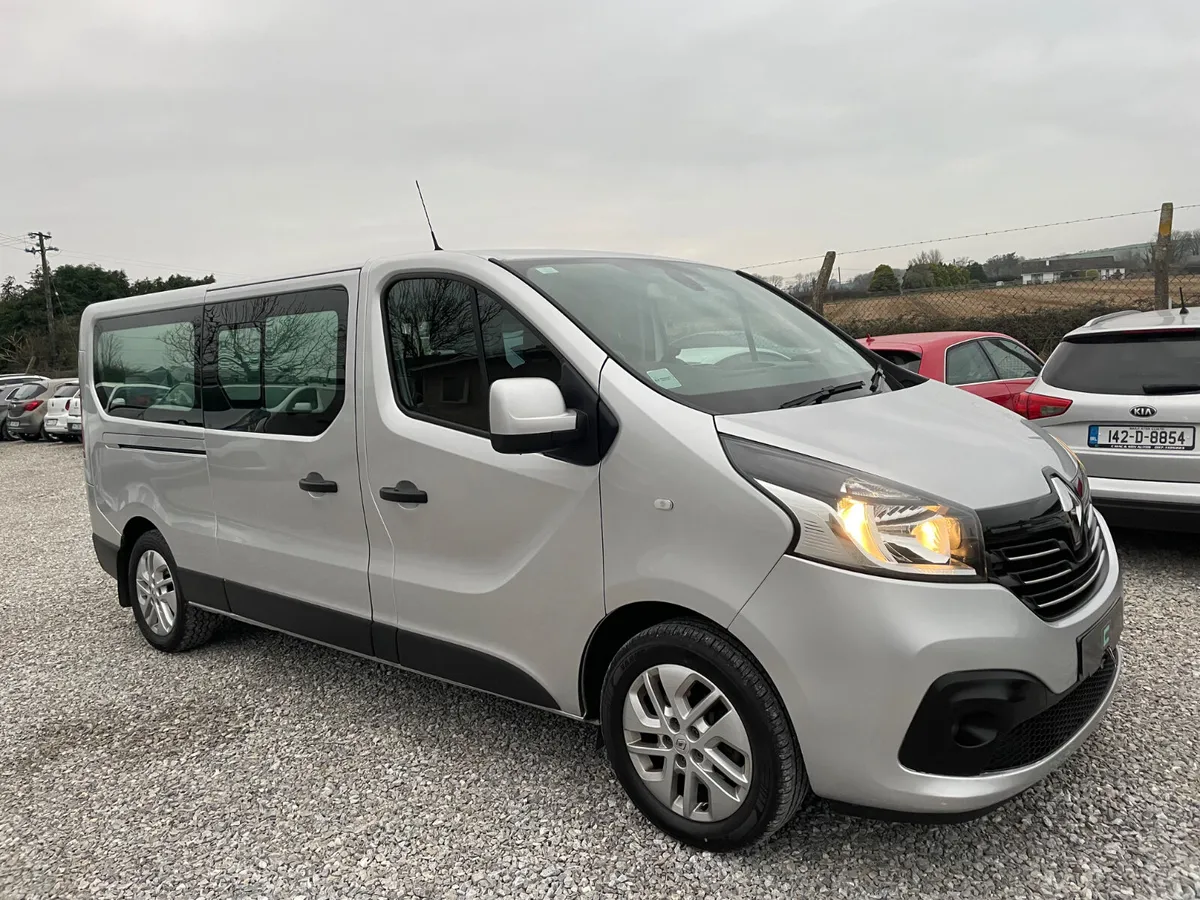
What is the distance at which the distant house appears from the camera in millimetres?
9207

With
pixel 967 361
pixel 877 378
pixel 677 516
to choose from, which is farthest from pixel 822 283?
pixel 677 516

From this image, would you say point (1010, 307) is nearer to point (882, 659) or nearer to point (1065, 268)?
point (1065, 268)

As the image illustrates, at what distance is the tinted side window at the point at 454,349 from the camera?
2877 mm

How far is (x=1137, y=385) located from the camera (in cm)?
468

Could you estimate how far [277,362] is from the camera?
3.74 meters

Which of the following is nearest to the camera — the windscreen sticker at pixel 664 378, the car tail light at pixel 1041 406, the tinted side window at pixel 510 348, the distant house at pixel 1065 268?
the windscreen sticker at pixel 664 378

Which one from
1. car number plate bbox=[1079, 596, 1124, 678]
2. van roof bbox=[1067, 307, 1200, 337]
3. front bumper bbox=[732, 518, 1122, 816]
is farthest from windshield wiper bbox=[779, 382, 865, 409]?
van roof bbox=[1067, 307, 1200, 337]

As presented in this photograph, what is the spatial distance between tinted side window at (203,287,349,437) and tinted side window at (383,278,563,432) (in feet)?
1.05

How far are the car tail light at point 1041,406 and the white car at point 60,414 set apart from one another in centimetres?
1915

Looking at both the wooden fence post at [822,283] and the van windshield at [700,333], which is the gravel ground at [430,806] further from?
the wooden fence post at [822,283]

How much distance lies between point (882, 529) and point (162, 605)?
13.2 feet

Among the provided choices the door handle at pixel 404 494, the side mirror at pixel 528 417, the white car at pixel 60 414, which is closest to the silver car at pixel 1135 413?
the side mirror at pixel 528 417

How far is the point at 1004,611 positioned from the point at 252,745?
291cm

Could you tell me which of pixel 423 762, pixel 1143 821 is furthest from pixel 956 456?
pixel 423 762
